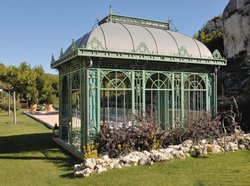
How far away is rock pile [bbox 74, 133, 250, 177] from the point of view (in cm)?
704

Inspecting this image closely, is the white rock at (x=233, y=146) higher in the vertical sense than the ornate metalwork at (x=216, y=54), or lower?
lower

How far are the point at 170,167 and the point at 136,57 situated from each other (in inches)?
138

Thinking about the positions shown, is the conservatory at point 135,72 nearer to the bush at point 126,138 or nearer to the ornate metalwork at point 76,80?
the ornate metalwork at point 76,80

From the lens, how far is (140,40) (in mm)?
9898

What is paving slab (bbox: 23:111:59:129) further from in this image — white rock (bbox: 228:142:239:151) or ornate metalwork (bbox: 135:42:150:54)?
white rock (bbox: 228:142:239:151)

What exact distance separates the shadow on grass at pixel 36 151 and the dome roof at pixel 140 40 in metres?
3.28

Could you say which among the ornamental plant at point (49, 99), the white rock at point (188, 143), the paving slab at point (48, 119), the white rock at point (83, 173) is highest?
the ornamental plant at point (49, 99)

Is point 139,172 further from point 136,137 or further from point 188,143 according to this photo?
point 188,143

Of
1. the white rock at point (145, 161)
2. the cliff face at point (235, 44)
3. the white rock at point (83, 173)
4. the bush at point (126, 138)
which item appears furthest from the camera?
the cliff face at point (235, 44)

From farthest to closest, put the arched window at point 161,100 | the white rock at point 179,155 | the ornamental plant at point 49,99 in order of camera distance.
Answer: the ornamental plant at point 49,99 < the arched window at point 161,100 < the white rock at point 179,155

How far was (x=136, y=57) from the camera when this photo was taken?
30.3 ft

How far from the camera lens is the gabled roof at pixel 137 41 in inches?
356

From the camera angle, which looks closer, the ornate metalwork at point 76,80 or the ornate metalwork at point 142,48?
the ornate metalwork at point 142,48

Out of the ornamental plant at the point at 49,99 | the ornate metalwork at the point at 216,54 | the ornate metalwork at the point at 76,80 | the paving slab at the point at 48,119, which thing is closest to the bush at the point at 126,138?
the ornate metalwork at the point at 76,80
